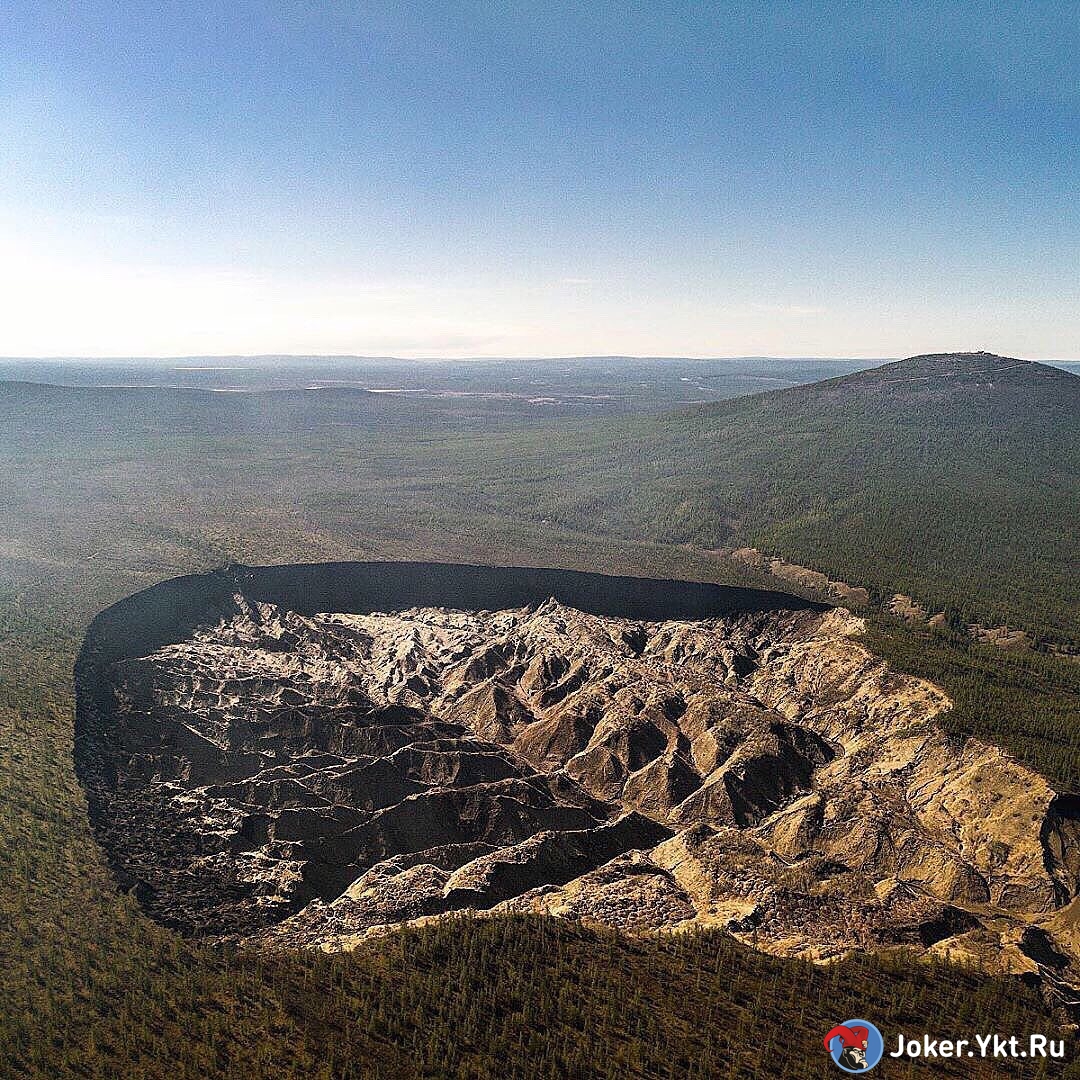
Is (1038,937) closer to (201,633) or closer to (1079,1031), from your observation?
(1079,1031)

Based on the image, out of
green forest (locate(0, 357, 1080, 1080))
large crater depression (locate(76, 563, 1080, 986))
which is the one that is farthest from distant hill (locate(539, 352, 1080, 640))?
large crater depression (locate(76, 563, 1080, 986))

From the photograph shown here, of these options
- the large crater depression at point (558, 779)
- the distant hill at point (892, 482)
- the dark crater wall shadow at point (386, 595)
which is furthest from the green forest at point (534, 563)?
the dark crater wall shadow at point (386, 595)

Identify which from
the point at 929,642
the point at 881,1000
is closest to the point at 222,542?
the point at 929,642

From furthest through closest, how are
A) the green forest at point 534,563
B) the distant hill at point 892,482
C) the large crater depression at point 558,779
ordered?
the distant hill at point 892,482 → the large crater depression at point 558,779 → the green forest at point 534,563

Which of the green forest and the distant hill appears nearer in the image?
the green forest

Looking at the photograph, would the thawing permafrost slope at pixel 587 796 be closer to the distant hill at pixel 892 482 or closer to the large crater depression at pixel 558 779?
the large crater depression at pixel 558 779

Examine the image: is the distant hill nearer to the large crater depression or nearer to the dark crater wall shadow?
the dark crater wall shadow
